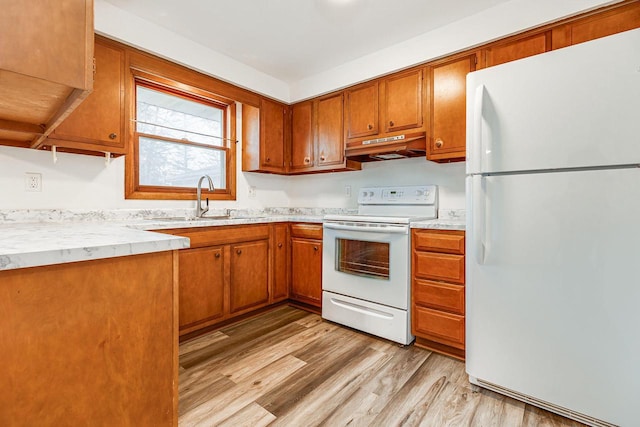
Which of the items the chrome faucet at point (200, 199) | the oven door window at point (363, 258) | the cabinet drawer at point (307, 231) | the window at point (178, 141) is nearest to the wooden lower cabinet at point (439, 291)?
the oven door window at point (363, 258)

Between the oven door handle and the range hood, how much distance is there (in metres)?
0.65

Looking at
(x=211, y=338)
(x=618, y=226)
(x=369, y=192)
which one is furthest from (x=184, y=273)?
(x=618, y=226)

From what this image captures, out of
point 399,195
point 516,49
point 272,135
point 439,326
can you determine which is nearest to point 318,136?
point 272,135

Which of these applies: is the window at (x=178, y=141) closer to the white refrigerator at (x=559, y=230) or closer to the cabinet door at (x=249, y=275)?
the cabinet door at (x=249, y=275)

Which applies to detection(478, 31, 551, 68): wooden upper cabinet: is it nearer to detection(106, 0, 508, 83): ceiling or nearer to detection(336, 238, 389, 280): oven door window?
detection(106, 0, 508, 83): ceiling

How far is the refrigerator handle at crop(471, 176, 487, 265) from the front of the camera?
5.27 feet

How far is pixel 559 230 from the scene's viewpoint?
144cm

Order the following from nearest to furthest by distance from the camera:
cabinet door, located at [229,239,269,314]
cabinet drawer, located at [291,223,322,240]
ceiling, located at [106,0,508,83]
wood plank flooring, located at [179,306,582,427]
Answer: wood plank flooring, located at [179,306,582,427], ceiling, located at [106,0,508,83], cabinet door, located at [229,239,269,314], cabinet drawer, located at [291,223,322,240]

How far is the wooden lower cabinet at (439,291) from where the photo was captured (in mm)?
1965

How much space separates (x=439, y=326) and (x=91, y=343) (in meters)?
1.92

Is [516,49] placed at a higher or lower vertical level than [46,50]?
higher

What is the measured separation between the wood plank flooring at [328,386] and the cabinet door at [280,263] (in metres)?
0.62

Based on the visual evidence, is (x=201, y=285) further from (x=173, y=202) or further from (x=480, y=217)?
(x=480, y=217)

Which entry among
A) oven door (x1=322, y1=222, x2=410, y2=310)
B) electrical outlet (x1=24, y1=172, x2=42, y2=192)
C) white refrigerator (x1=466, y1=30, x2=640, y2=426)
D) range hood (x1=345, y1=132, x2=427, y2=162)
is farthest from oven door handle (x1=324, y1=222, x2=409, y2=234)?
electrical outlet (x1=24, y1=172, x2=42, y2=192)
